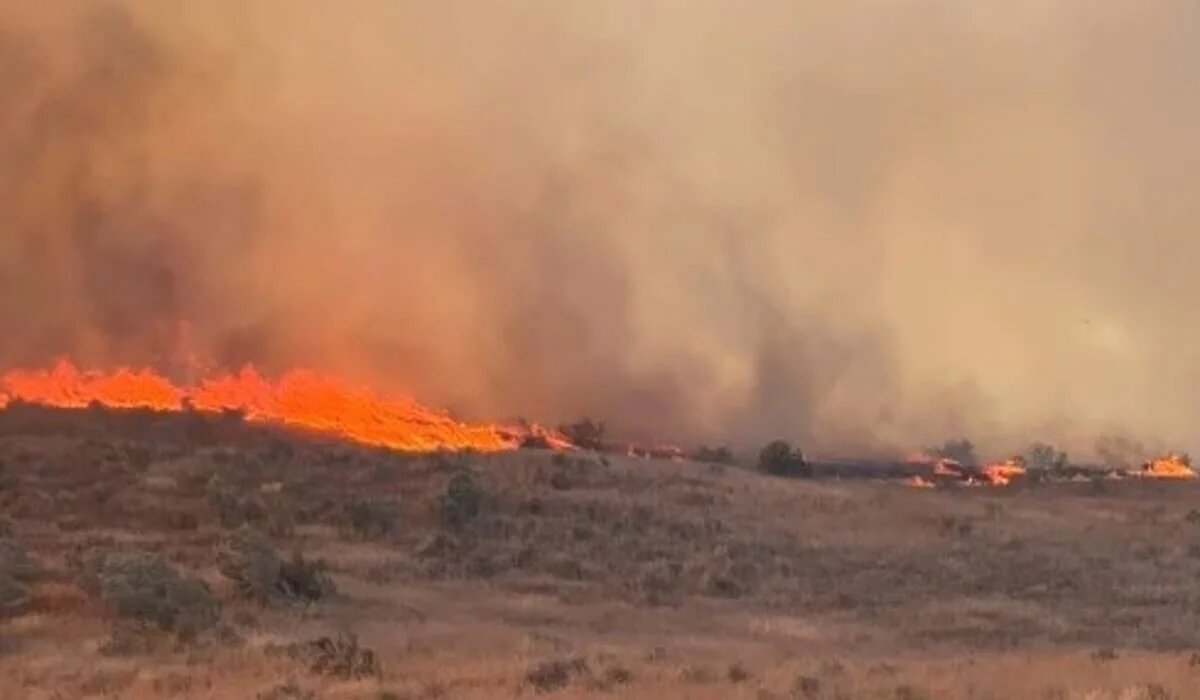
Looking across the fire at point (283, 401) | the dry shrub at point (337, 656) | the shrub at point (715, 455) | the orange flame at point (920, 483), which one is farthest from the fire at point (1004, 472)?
the dry shrub at point (337, 656)

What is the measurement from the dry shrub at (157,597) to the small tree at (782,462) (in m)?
32.3

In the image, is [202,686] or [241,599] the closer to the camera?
[202,686]

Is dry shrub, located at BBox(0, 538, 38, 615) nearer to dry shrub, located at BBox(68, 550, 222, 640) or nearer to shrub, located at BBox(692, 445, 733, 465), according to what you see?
dry shrub, located at BBox(68, 550, 222, 640)

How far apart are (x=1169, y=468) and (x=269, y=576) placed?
46.0 metres

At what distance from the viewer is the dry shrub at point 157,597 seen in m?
23.3

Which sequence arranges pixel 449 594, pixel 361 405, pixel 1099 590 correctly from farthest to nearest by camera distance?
1. pixel 361 405
2. pixel 1099 590
3. pixel 449 594

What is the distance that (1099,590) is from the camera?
33656 millimetres

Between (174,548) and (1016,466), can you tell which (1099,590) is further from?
(1016,466)

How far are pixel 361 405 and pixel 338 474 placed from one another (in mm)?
9691

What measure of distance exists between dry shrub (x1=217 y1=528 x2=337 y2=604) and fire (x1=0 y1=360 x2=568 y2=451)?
16359 mm

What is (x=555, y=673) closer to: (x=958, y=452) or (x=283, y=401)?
(x=283, y=401)

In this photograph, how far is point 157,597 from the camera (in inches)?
938

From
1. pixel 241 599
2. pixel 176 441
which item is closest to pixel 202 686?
pixel 241 599

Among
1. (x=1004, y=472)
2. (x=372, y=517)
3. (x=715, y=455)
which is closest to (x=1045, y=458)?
(x=1004, y=472)
